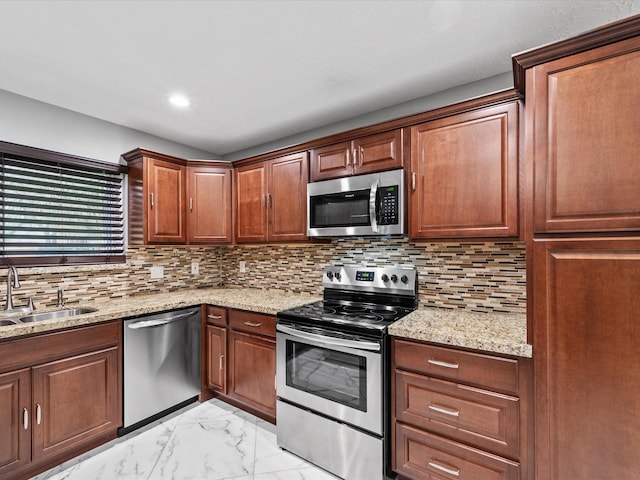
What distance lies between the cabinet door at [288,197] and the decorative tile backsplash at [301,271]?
0.25 metres

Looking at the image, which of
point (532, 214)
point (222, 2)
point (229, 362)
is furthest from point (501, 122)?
point (229, 362)

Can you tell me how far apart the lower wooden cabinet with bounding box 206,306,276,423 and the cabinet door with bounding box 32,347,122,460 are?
0.71m

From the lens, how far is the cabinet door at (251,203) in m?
2.88

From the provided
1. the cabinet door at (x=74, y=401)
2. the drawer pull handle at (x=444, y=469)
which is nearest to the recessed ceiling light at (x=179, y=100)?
the cabinet door at (x=74, y=401)

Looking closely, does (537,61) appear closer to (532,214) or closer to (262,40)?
(532,214)

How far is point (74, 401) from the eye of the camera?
201 centimetres

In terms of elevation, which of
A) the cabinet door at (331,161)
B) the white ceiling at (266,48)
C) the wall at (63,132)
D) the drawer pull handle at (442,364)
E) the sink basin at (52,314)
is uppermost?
the white ceiling at (266,48)

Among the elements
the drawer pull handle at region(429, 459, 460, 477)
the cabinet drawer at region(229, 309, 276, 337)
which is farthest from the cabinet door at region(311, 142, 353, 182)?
the drawer pull handle at region(429, 459, 460, 477)

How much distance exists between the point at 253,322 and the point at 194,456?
91 cm

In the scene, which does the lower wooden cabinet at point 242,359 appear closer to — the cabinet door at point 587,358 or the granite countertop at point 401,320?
the granite countertop at point 401,320

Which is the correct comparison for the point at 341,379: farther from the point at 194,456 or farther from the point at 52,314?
the point at 52,314

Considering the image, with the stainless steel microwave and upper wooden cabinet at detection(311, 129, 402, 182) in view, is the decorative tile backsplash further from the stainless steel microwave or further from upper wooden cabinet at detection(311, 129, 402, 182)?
upper wooden cabinet at detection(311, 129, 402, 182)

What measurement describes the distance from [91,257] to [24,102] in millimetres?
1188

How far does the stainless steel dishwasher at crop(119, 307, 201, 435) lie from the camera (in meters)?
2.28
